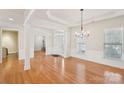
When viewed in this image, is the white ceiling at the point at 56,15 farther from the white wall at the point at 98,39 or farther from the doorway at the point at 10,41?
the doorway at the point at 10,41

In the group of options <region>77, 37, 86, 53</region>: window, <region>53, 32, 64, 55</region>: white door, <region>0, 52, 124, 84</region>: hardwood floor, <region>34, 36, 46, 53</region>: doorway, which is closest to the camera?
<region>0, 52, 124, 84</region>: hardwood floor

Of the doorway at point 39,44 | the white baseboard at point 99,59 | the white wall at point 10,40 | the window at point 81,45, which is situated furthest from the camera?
the doorway at point 39,44

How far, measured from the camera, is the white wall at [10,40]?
388 inches

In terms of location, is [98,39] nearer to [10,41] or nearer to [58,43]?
[58,43]

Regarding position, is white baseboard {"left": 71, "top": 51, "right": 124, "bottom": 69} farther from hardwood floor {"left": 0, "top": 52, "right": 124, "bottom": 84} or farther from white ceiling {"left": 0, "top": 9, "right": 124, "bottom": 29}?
white ceiling {"left": 0, "top": 9, "right": 124, "bottom": 29}

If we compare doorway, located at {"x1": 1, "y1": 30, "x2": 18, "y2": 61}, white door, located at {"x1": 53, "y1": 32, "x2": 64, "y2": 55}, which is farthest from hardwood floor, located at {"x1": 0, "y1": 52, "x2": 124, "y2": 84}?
doorway, located at {"x1": 1, "y1": 30, "x2": 18, "y2": 61}

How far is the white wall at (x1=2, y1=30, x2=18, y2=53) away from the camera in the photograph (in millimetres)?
9857

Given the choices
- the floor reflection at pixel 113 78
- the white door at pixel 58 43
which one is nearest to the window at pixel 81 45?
the white door at pixel 58 43

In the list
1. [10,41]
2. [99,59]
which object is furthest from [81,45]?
[10,41]

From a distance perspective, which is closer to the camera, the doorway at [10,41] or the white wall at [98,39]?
the white wall at [98,39]

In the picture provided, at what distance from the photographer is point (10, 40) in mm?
10211
